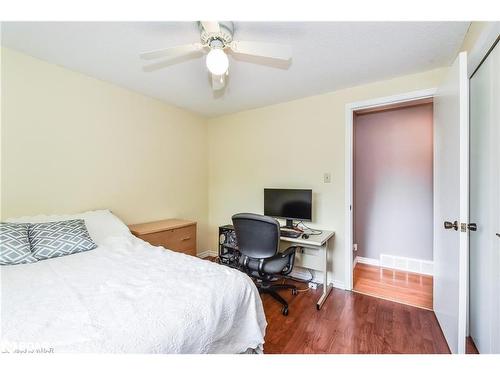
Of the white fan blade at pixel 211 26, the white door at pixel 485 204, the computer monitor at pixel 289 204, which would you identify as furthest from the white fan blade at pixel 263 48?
the computer monitor at pixel 289 204

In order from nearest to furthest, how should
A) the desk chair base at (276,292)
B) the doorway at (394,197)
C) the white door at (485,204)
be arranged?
1. the white door at (485,204)
2. the desk chair base at (276,292)
3. the doorway at (394,197)

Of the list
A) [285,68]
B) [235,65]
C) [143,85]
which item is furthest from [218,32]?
[143,85]

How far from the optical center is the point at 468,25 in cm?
149

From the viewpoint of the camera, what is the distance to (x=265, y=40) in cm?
165

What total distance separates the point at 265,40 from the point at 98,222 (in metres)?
2.12

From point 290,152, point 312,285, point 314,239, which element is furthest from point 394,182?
point 312,285

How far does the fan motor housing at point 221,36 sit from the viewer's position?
1390mm

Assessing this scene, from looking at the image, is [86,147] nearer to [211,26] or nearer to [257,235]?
[211,26]

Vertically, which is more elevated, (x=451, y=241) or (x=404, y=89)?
(x=404, y=89)

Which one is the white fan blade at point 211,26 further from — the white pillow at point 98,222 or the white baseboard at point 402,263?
the white baseboard at point 402,263

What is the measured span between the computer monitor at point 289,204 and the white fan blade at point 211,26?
5.80 ft

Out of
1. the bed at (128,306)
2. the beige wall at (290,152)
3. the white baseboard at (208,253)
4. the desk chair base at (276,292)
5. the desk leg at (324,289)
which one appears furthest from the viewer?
the white baseboard at (208,253)
